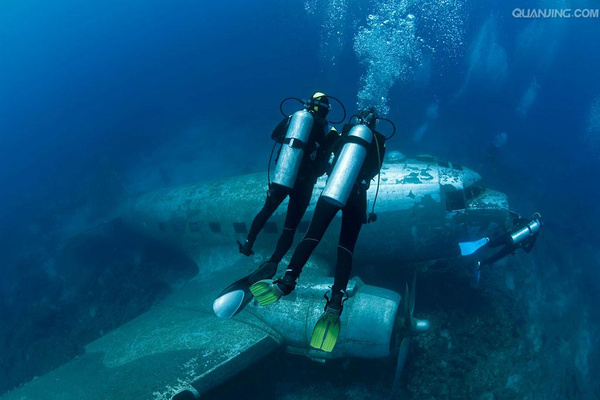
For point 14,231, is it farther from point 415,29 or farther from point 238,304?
point 415,29

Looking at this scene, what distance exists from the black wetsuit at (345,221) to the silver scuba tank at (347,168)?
0.61ft

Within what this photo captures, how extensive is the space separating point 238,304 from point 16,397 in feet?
20.9

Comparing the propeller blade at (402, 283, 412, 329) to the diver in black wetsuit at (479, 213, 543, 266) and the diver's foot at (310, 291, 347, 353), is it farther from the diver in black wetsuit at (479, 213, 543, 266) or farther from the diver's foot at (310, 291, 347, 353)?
the diver in black wetsuit at (479, 213, 543, 266)

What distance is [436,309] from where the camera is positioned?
411 inches

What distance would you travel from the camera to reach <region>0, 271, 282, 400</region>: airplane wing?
6562 millimetres

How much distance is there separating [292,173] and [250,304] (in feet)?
16.2

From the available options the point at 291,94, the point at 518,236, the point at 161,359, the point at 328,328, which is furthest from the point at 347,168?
the point at 291,94

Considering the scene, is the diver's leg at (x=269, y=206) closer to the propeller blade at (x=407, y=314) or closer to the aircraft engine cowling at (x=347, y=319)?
the aircraft engine cowling at (x=347, y=319)

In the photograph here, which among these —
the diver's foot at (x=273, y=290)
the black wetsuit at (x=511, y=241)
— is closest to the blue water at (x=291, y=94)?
the black wetsuit at (x=511, y=241)

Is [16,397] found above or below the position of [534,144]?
below

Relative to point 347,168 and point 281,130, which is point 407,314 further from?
point 281,130

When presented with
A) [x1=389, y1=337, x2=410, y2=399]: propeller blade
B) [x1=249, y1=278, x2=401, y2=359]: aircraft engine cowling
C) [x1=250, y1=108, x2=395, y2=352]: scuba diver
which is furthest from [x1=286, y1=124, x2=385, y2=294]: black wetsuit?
[x1=389, y1=337, x2=410, y2=399]: propeller blade

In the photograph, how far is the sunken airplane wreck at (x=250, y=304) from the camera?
6.96m

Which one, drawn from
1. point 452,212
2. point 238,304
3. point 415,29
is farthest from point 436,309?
point 415,29
